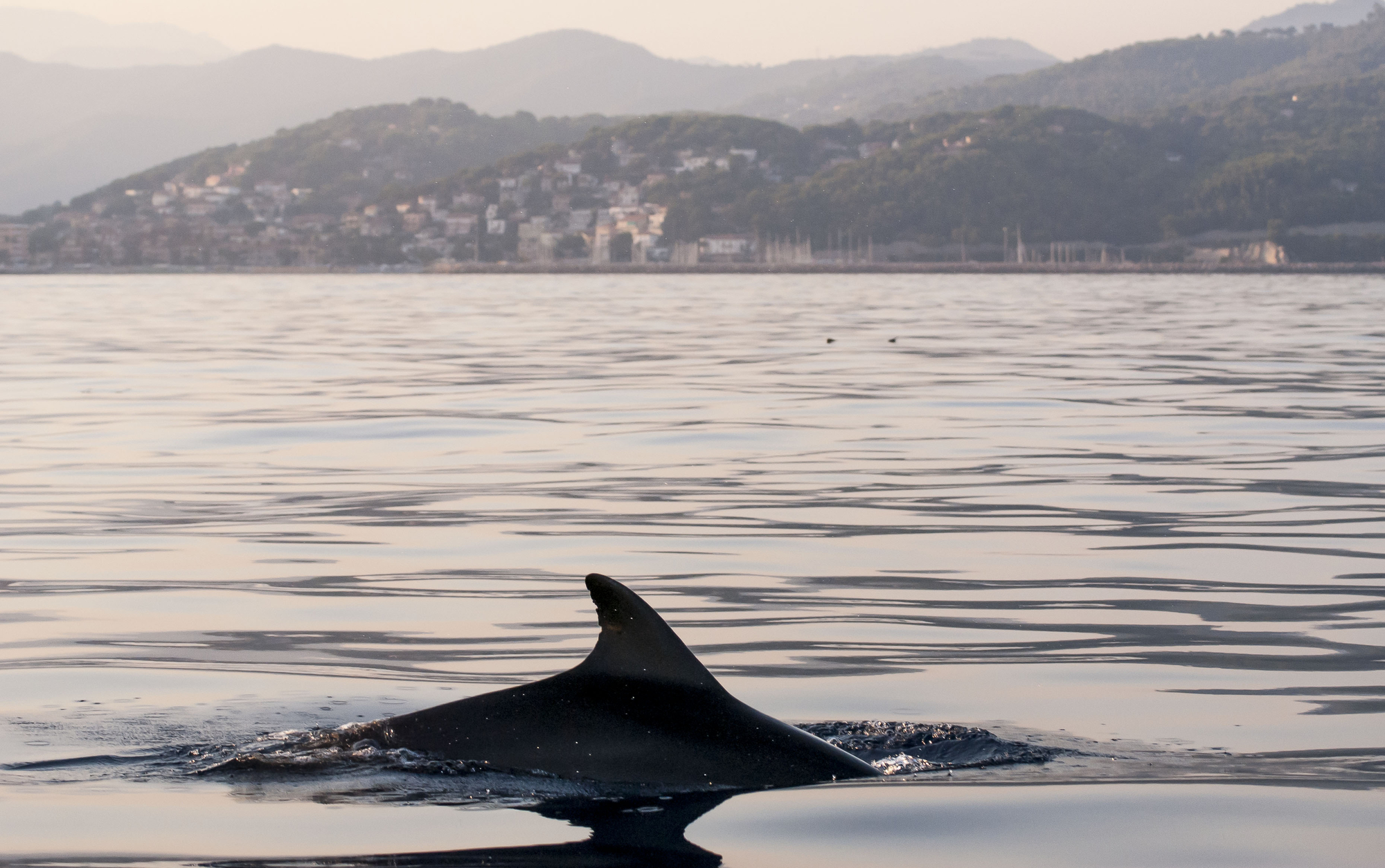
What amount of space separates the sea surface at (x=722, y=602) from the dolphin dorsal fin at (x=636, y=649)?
43cm

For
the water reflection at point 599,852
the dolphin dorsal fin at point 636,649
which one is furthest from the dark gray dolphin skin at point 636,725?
the water reflection at point 599,852

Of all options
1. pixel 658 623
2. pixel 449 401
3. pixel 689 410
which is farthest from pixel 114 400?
pixel 658 623

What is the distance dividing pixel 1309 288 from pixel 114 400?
89.4m

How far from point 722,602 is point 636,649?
4.16 m

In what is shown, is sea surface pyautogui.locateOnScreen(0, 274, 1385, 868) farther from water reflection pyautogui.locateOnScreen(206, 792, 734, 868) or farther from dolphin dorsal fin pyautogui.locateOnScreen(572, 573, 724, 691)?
dolphin dorsal fin pyautogui.locateOnScreen(572, 573, 724, 691)

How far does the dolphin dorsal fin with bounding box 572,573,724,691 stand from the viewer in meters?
5.92

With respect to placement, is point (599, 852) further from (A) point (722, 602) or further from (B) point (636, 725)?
(A) point (722, 602)

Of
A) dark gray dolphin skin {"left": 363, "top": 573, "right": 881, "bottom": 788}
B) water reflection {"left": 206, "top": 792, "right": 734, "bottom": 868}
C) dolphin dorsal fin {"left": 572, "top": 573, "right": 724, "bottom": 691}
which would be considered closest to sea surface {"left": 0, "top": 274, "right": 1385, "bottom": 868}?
water reflection {"left": 206, "top": 792, "right": 734, "bottom": 868}

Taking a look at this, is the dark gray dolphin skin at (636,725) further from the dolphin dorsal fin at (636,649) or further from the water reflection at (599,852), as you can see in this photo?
the water reflection at (599,852)

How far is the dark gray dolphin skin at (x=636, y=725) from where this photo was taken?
237 inches

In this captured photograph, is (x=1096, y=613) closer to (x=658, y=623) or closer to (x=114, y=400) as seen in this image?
(x=658, y=623)

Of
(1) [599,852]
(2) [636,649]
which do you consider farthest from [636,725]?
(1) [599,852]

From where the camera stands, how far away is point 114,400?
2356 cm

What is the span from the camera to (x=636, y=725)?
6.07 meters
